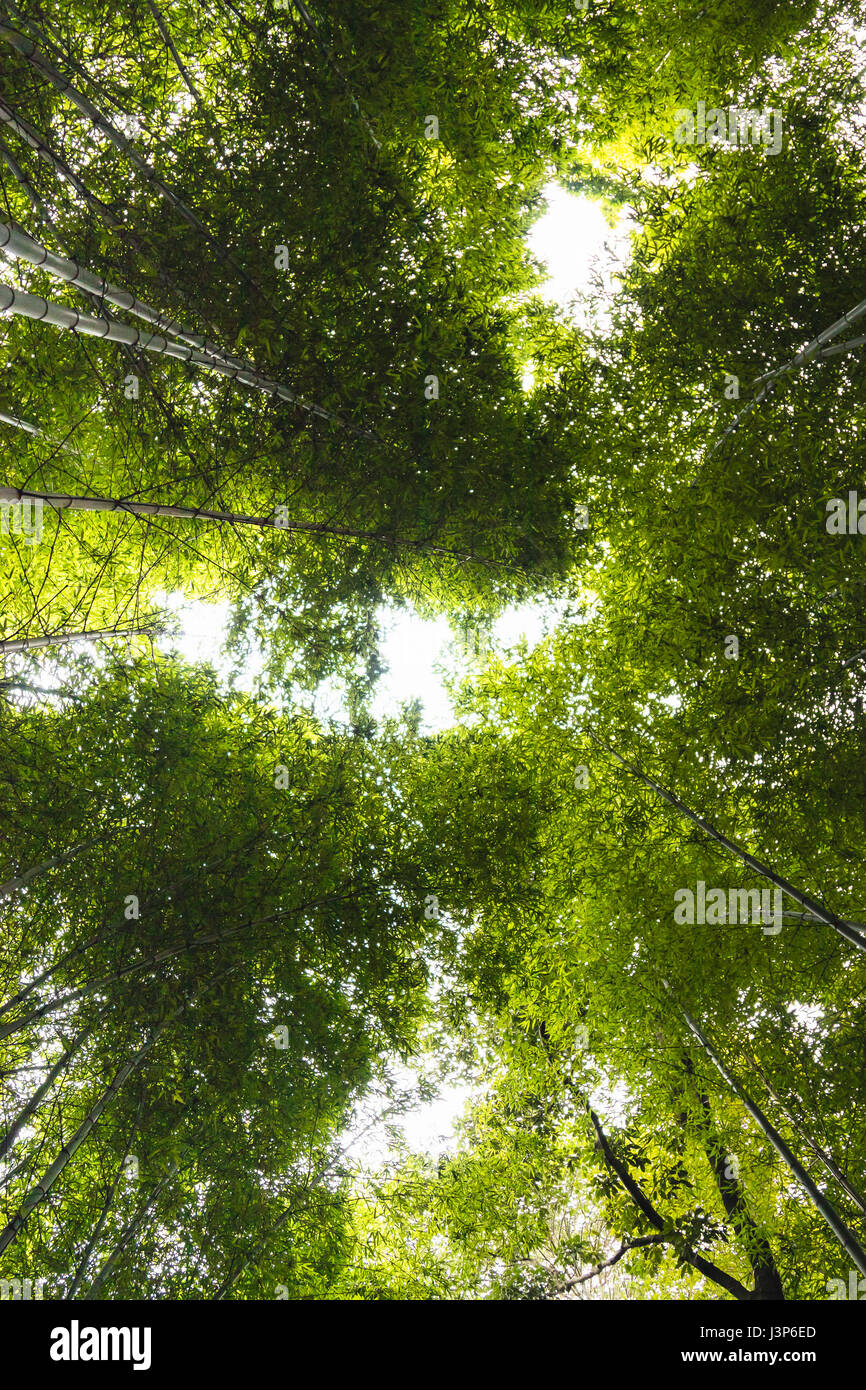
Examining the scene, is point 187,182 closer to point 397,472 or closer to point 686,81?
point 397,472

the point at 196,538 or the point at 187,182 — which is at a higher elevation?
the point at 187,182

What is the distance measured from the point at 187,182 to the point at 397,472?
1583mm

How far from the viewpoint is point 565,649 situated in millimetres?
4609

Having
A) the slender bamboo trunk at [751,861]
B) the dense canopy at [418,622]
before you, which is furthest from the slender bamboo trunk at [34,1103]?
the slender bamboo trunk at [751,861]

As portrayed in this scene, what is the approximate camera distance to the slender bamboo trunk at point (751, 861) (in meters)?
→ 2.97

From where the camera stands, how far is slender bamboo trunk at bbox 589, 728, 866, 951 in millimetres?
2967

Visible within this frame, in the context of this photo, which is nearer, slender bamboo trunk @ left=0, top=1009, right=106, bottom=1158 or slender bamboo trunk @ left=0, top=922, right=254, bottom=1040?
slender bamboo trunk @ left=0, top=1009, right=106, bottom=1158

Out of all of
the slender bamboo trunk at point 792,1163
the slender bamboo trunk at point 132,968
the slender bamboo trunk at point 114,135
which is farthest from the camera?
the slender bamboo trunk at point 792,1163

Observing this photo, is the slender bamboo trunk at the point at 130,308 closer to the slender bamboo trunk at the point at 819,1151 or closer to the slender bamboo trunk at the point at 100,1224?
the slender bamboo trunk at the point at 100,1224

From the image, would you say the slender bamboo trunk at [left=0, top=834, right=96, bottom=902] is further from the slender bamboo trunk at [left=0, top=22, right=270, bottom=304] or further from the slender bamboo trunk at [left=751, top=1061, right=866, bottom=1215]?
the slender bamboo trunk at [left=751, top=1061, right=866, bottom=1215]

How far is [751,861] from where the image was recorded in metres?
3.32

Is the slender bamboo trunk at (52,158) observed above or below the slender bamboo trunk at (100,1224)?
above

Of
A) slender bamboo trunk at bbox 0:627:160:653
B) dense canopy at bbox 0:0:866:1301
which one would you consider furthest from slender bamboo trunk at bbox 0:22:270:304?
slender bamboo trunk at bbox 0:627:160:653
